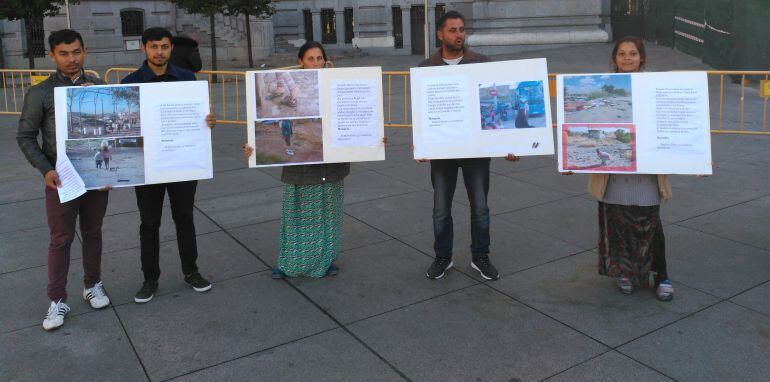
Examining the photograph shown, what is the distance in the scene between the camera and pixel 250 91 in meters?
4.85

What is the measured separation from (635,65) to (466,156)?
130 cm

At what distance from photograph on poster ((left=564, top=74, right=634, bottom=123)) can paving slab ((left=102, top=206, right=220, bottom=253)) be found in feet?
11.8

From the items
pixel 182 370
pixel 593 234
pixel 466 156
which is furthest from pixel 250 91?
pixel 593 234

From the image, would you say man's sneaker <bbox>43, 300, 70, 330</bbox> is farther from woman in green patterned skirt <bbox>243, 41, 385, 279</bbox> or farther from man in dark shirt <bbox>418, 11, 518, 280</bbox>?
man in dark shirt <bbox>418, 11, 518, 280</bbox>

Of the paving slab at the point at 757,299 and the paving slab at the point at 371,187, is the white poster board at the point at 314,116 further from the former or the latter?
the paving slab at the point at 757,299

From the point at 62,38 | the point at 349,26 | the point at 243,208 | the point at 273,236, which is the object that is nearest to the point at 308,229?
the point at 273,236

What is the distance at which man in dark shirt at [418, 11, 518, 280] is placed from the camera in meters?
4.94

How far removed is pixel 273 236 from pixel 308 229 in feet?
4.01

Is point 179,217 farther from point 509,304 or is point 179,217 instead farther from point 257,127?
point 509,304

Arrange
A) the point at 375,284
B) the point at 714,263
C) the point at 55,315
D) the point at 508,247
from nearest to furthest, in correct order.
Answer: the point at 55,315
the point at 375,284
the point at 714,263
the point at 508,247

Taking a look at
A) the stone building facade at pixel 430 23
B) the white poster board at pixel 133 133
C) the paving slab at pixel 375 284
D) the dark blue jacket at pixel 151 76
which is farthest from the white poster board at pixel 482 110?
the stone building facade at pixel 430 23

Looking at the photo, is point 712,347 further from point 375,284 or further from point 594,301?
point 375,284

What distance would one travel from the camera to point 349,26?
32.4 metres

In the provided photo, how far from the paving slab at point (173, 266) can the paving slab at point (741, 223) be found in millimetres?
4048
